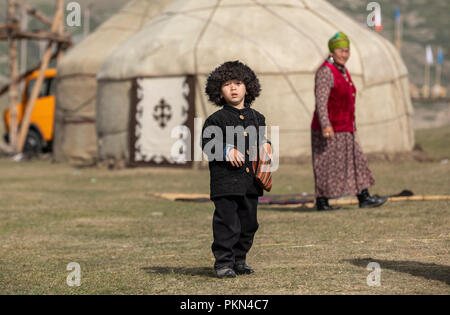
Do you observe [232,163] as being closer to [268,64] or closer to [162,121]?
[268,64]

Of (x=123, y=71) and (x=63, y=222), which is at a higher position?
(x=123, y=71)

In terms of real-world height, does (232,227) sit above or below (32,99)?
below

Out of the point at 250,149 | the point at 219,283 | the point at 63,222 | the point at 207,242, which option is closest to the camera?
the point at 219,283

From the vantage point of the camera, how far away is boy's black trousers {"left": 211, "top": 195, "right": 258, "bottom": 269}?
4.31 meters

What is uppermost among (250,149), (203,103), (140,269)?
(203,103)

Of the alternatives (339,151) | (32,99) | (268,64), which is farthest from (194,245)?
(32,99)

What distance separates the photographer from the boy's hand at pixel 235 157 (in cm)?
426

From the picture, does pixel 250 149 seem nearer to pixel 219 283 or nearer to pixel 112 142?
pixel 219 283

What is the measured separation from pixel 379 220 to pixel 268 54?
8.25 meters

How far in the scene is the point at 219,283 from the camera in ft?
13.5

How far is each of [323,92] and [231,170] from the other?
→ 3.34 meters

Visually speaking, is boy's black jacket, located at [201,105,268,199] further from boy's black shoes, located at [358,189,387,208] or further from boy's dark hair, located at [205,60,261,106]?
boy's black shoes, located at [358,189,387,208]

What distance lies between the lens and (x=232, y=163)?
14.0 feet

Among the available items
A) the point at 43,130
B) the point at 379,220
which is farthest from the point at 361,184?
the point at 43,130
